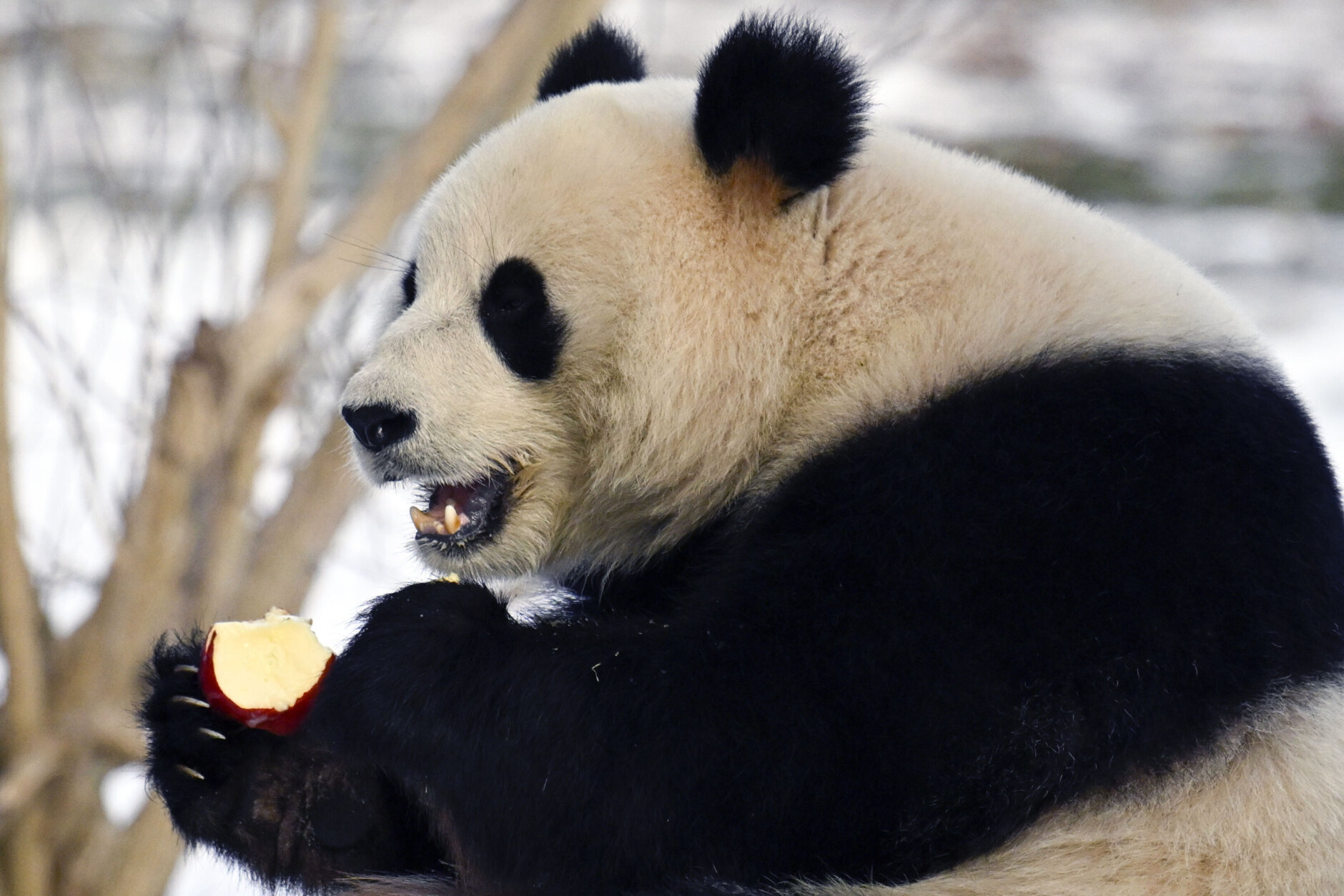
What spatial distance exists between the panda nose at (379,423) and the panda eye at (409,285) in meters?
0.30

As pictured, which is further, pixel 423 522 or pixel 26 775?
pixel 26 775

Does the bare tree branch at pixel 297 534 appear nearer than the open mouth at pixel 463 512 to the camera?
No

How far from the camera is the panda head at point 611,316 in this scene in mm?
1918

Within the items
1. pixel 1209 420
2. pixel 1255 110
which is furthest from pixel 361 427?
pixel 1255 110

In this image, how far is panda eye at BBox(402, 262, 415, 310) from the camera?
221cm

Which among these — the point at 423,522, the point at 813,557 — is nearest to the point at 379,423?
the point at 423,522

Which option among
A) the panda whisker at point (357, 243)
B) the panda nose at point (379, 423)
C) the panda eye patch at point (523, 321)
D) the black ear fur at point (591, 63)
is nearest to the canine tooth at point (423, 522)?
the panda nose at point (379, 423)

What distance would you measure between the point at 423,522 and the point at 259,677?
1.01 feet

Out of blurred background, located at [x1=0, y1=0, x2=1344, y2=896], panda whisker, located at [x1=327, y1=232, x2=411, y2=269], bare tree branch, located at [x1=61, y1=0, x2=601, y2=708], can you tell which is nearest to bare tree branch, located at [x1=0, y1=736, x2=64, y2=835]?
blurred background, located at [x1=0, y1=0, x2=1344, y2=896]

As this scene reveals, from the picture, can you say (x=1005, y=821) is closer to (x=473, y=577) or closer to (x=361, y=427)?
(x=473, y=577)

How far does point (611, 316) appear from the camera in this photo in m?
1.99

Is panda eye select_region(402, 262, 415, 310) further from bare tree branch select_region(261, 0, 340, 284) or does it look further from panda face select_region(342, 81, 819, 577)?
bare tree branch select_region(261, 0, 340, 284)

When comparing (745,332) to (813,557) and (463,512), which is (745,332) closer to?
(813,557)

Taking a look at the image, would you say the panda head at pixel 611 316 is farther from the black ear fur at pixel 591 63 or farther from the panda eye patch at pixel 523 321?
the black ear fur at pixel 591 63
